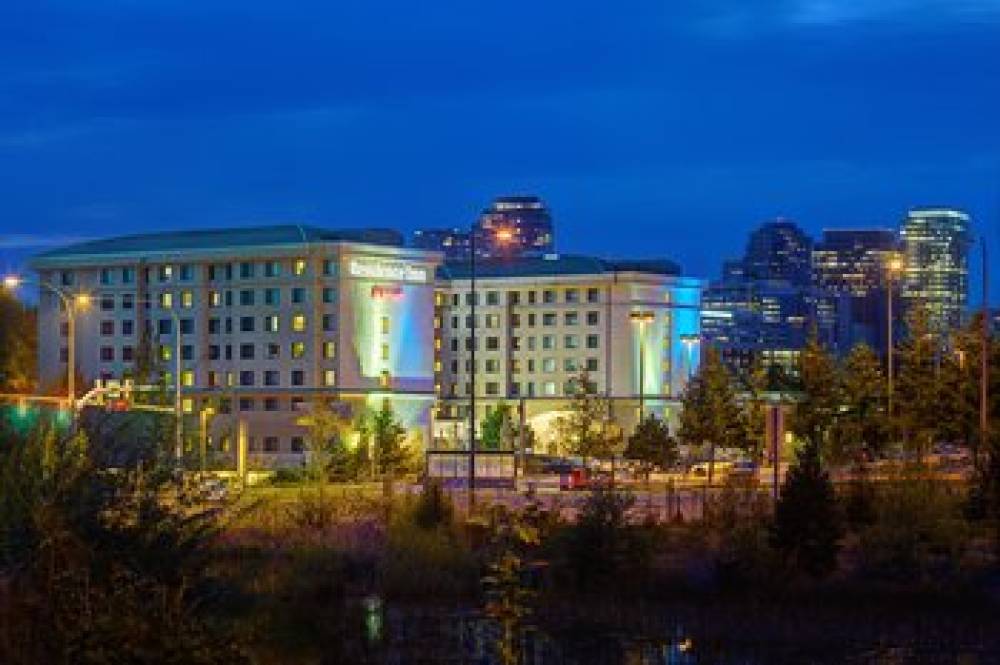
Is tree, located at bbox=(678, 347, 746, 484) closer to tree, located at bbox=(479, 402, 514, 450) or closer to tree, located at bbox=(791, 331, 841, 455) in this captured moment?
tree, located at bbox=(791, 331, 841, 455)

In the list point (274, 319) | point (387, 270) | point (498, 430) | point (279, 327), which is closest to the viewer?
point (498, 430)

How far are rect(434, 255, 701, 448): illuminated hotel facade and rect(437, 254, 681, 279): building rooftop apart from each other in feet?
0.52

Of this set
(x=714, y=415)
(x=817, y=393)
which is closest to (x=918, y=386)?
(x=817, y=393)

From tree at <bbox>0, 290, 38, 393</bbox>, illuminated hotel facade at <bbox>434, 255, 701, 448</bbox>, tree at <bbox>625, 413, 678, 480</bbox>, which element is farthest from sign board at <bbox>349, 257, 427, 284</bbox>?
tree at <bbox>625, 413, 678, 480</bbox>

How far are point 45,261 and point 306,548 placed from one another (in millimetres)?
132102

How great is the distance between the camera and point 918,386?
233ft

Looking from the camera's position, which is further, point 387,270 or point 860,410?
point 387,270

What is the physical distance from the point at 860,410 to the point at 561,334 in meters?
103

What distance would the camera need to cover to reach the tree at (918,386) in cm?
6688

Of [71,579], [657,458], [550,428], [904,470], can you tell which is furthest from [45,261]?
[71,579]

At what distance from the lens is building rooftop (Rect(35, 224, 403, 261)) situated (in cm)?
15138

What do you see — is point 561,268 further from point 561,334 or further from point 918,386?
point 918,386

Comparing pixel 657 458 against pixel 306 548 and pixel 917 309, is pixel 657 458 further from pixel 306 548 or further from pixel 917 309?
pixel 306 548

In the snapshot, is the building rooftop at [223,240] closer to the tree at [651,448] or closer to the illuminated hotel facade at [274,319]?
the illuminated hotel facade at [274,319]
